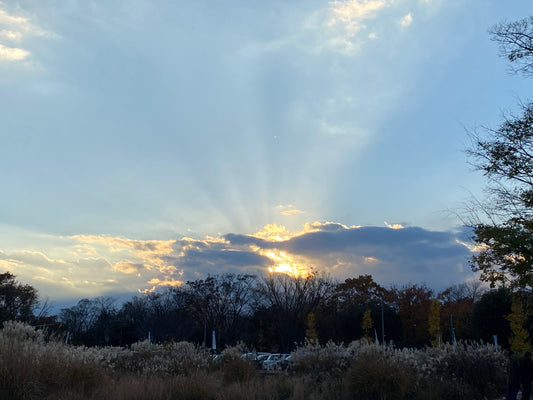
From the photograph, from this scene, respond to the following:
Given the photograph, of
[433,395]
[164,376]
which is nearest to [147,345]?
[164,376]

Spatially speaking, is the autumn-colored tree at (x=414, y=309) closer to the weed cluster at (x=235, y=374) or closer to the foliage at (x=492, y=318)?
the foliage at (x=492, y=318)

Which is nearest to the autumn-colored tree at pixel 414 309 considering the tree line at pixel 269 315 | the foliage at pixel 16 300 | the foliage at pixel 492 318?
the tree line at pixel 269 315

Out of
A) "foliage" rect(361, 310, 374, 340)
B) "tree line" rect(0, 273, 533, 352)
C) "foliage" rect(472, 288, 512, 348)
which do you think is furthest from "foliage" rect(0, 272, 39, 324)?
"foliage" rect(472, 288, 512, 348)

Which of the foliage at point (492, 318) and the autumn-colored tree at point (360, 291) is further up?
the autumn-colored tree at point (360, 291)

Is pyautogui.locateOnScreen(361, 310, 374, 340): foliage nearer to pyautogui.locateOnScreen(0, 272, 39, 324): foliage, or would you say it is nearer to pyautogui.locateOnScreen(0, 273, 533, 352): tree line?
pyautogui.locateOnScreen(0, 273, 533, 352): tree line

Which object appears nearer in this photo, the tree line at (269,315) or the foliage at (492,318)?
the foliage at (492,318)

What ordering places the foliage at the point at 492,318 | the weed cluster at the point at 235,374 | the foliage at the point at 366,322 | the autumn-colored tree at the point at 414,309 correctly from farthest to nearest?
the autumn-colored tree at the point at 414,309 → the foliage at the point at 366,322 → the foliage at the point at 492,318 → the weed cluster at the point at 235,374

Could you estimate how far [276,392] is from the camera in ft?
37.5

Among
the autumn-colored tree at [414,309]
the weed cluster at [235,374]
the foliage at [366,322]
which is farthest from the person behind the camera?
the autumn-colored tree at [414,309]

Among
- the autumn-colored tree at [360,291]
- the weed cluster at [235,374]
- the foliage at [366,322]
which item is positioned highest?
the autumn-colored tree at [360,291]

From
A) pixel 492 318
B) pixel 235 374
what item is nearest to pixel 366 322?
pixel 492 318

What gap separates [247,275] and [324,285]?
950 centimetres

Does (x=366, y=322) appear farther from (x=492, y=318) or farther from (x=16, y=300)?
(x=16, y=300)

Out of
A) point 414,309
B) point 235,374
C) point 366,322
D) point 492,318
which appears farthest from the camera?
point 414,309
